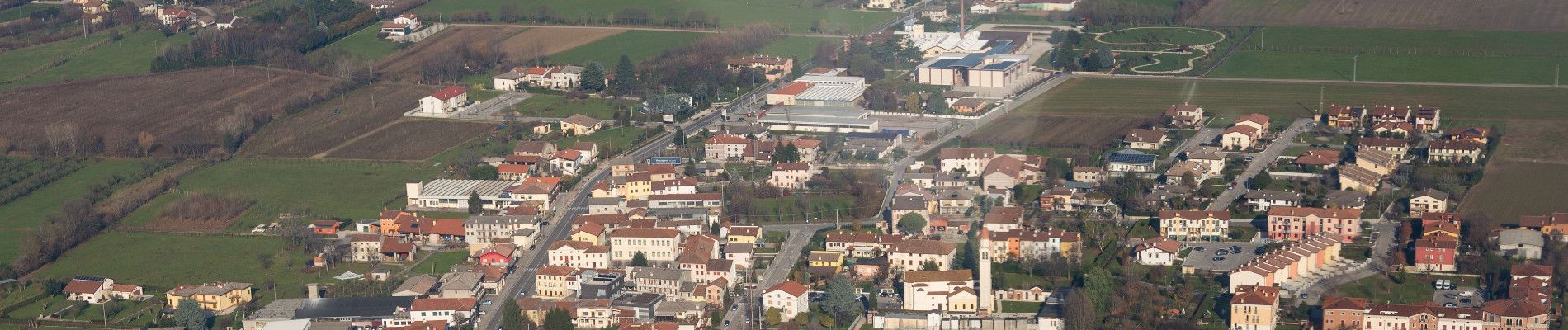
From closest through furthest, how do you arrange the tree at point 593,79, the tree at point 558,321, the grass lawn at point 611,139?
the tree at point 558,321 → the grass lawn at point 611,139 → the tree at point 593,79

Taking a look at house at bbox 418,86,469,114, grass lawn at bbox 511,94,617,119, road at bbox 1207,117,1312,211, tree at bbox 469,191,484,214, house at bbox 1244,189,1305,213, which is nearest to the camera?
house at bbox 1244,189,1305,213

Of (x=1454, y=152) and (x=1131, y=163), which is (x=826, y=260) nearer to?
(x=1131, y=163)

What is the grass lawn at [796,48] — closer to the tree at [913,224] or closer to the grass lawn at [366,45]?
the grass lawn at [366,45]

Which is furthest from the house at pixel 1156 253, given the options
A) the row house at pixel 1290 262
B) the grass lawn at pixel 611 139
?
the grass lawn at pixel 611 139

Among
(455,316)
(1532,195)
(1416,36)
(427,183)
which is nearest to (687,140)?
(427,183)

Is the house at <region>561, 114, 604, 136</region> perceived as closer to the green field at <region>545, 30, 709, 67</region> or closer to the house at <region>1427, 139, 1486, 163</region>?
the green field at <region>545, 30, 709, 67</region>

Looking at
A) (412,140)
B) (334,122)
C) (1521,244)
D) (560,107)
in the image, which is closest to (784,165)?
(412,140)

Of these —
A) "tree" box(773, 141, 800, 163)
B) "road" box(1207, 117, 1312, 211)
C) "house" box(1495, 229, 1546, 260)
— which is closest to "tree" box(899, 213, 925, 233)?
"road" box(1207, 117, 1312, 211)
